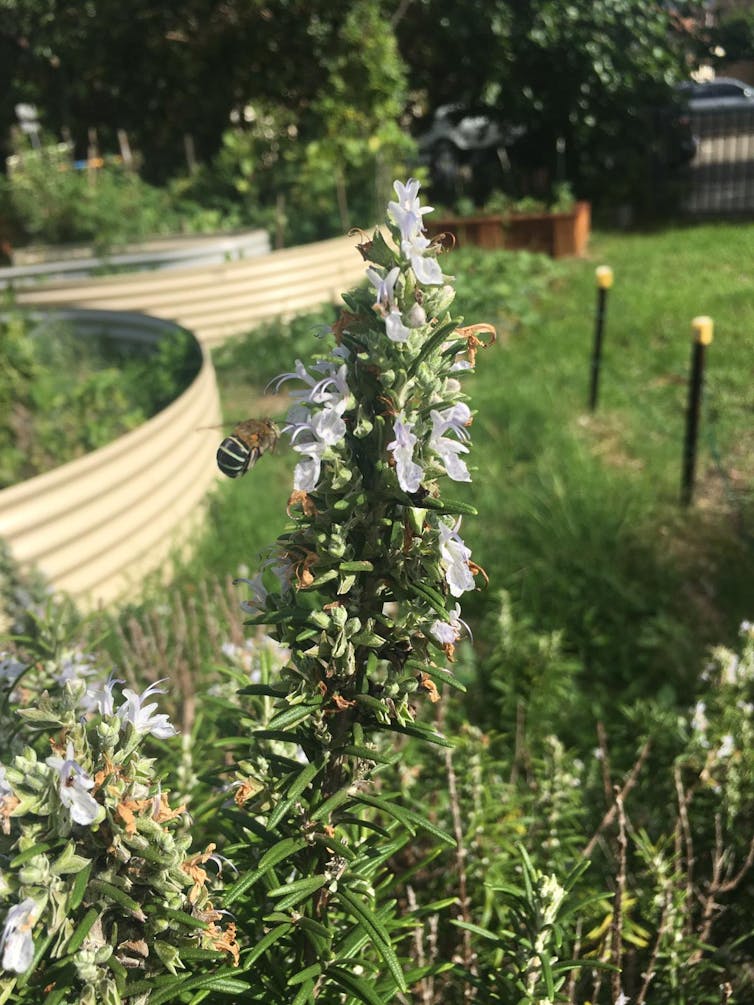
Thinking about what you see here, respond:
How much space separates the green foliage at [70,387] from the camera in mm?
4492

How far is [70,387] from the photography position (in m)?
5.14

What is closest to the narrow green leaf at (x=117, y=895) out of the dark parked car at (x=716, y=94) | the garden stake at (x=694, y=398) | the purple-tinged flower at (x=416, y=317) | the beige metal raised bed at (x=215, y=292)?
the purple-tinged flower at (x=416, y=317)

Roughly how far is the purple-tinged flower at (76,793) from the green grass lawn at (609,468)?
1.84 ft

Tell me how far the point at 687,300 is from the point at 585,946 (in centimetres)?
549

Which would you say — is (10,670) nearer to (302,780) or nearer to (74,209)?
(302,780)

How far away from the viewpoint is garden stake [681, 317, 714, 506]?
156 inches

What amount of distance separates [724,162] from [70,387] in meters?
5.35

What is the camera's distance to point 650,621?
130 inches

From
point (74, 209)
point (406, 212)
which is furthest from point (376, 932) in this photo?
point (74, 209)

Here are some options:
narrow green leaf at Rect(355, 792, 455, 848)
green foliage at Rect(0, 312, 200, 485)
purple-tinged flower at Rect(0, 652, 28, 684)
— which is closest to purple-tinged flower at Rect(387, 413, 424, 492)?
narrow green leaf at Rect(355, 792, 455, 848)

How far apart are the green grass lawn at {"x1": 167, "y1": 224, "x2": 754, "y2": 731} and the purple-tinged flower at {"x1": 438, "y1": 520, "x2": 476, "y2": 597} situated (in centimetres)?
30

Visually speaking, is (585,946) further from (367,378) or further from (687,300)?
(687,300)

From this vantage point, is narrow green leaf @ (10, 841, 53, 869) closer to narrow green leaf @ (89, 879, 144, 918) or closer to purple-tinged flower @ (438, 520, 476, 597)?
narrow green leaf @ (89, 879, 144, 918)

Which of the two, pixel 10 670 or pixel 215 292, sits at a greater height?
pixel 10 670
